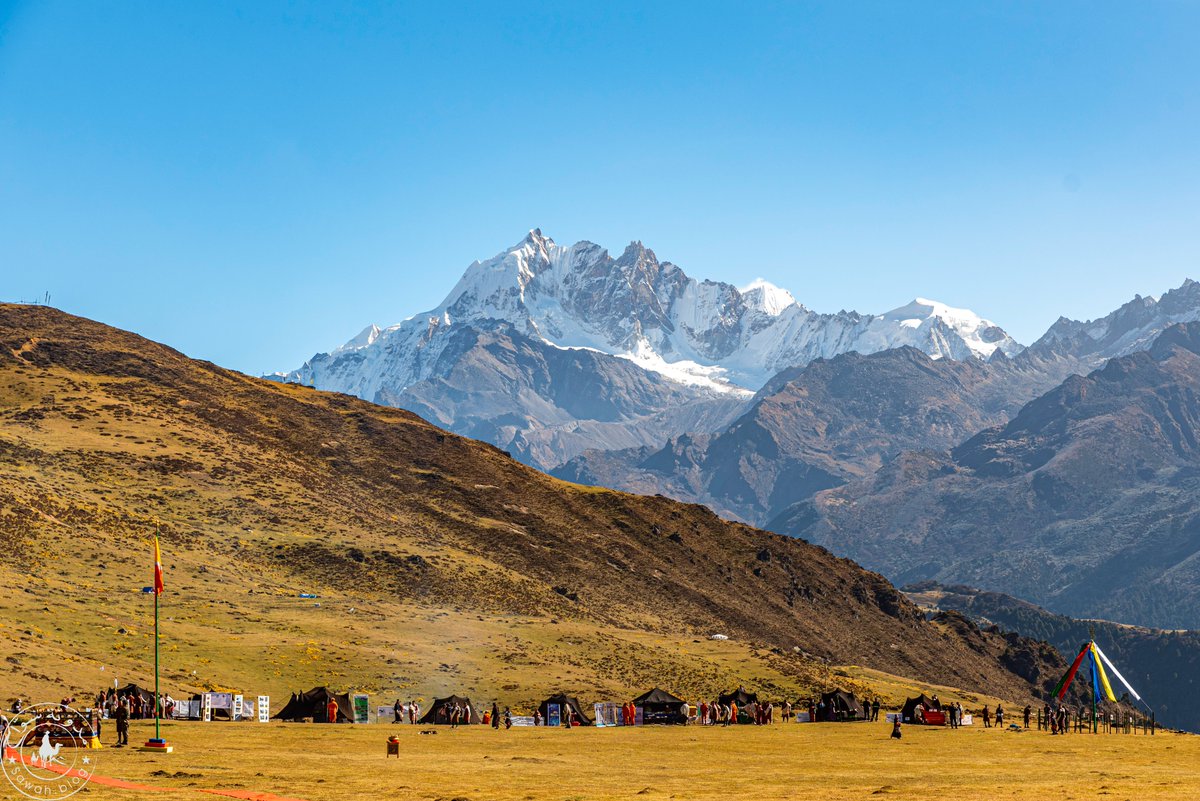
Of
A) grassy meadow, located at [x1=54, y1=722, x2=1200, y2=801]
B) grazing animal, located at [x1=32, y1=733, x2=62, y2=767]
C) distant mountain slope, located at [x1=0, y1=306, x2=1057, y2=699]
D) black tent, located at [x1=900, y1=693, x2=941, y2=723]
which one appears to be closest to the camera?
grazing animal, located at [x1=32, y1=733, x2=62, y2=767]

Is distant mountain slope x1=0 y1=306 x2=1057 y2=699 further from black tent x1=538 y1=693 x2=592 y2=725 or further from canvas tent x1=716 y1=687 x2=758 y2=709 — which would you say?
canvas tent x1=716 y1=687 x2=758 y2=709

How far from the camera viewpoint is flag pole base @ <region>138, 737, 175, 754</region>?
56.1 metres

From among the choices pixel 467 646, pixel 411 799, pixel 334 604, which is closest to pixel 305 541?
pixel 334 604

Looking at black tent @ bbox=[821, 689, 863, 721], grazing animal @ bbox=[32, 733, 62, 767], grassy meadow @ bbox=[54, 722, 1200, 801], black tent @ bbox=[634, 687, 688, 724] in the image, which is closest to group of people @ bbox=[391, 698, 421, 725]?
grassy meadow @ bbox=[54, 722, 1200, 801]

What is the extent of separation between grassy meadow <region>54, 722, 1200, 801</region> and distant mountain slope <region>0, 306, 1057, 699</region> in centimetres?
2255

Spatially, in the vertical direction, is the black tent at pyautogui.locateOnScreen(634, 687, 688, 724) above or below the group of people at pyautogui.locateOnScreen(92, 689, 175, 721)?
below

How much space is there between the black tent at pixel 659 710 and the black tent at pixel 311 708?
20543 mm

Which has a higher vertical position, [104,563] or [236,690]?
[104,563]

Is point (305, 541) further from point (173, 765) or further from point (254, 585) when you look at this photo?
point (173, 765)

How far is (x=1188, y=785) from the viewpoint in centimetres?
4766

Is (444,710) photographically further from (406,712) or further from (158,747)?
(158,747)

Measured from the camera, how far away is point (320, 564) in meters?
145

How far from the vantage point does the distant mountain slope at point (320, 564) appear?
111062 mm

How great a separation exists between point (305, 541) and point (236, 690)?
5800cm
